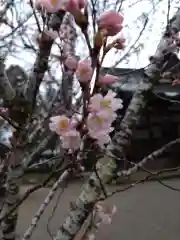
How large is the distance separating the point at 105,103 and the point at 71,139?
0.09 metres

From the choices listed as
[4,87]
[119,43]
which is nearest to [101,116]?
[119,43]

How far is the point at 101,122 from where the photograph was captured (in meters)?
0.68

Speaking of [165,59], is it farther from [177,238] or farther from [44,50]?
[177,238]

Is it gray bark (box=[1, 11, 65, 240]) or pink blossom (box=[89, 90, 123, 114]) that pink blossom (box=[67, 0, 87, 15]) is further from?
gray bark (box=[1, 11, 65, 240])

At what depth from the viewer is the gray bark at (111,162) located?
4.77 feet

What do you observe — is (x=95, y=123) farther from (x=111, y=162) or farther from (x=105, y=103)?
(x=111, y=162)

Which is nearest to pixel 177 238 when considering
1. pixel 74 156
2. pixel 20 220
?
pixel 20 220

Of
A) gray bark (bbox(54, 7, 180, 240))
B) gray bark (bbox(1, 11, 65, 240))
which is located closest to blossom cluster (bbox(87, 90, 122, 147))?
gray bark (bbox(1, 11, 65, 240))

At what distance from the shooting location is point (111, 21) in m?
0.64

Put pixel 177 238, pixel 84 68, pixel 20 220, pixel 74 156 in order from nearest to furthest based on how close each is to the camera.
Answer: pixel 84 68 < pixel 74 156 < pixel 177 238 < pixel 20 220

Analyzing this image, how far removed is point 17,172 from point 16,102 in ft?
2.54

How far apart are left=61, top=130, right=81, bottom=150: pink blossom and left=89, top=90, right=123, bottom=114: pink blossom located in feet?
0.21

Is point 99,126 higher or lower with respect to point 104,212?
higher

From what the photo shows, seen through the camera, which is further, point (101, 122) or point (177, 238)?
point (177, 238)
